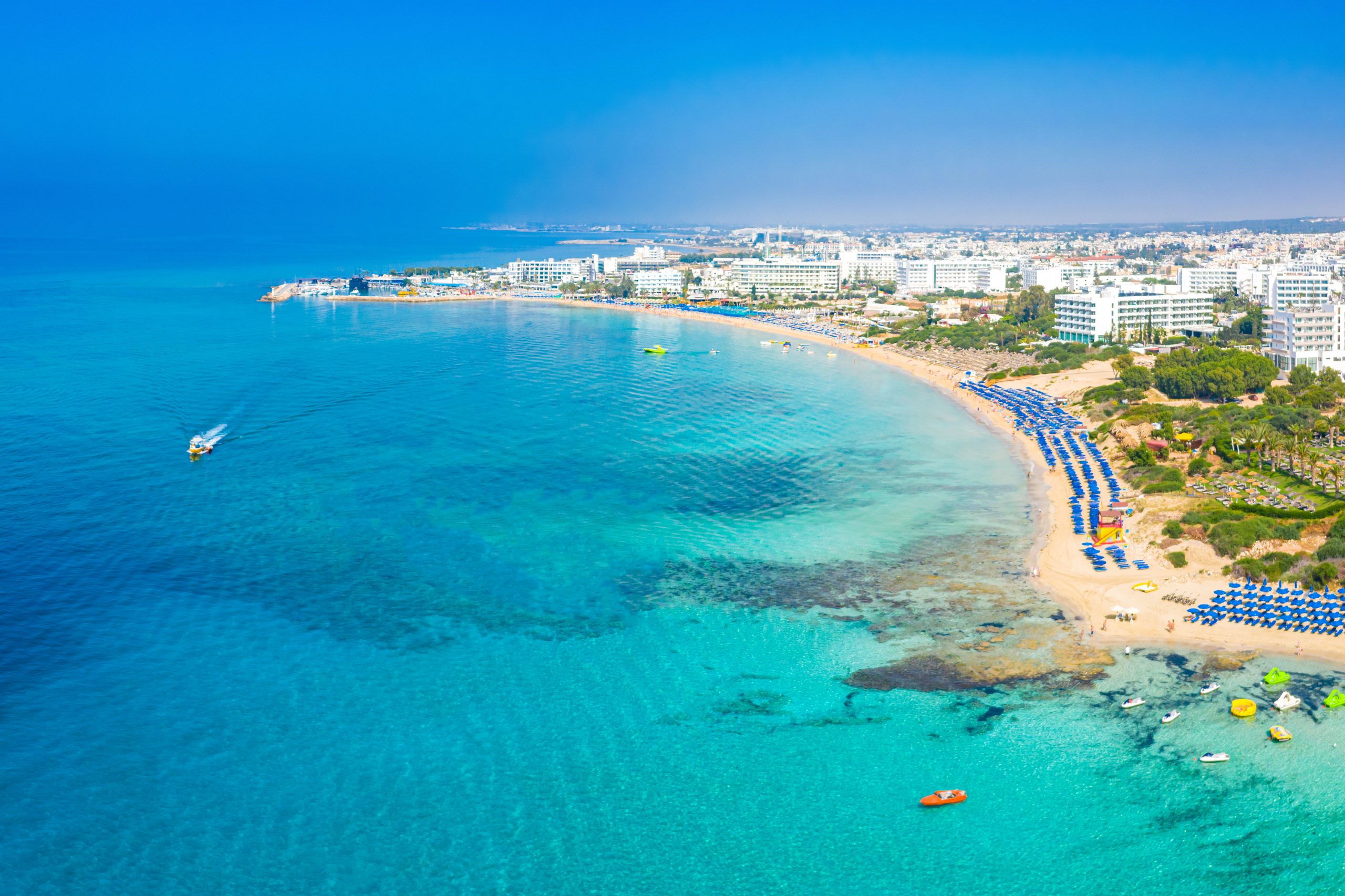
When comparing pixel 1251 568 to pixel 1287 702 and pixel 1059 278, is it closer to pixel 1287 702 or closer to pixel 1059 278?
pixel 1287 702

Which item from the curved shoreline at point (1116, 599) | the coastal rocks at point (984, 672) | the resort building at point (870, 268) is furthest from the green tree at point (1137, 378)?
the resort building at point (870, 268)

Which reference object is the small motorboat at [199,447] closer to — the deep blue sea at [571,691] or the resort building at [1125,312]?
the deep blue sea at [571,691]

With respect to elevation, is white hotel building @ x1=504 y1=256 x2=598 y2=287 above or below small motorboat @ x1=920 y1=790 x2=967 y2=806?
above

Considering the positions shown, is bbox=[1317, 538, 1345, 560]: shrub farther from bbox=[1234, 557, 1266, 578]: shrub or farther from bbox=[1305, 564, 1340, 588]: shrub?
bbox=[1234, 557, 1266, 578]: shrub

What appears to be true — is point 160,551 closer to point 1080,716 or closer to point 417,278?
point 1080,716

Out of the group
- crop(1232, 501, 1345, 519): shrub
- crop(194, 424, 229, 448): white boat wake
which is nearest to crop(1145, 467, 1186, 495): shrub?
crop(1232, 501, 1345, 519): shrub
